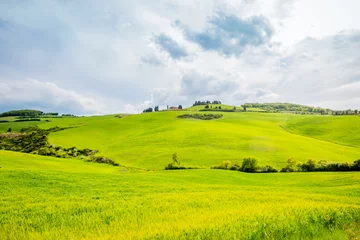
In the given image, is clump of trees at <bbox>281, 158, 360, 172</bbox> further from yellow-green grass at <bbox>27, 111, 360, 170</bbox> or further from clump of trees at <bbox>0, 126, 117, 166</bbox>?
clump of trees at <bbox>0, 126, 117, 166</bbox>

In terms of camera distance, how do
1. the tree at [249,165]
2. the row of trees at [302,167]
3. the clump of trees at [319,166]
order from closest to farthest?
the clump of trees at [319,166] < the row of trees at [302,167] < the tree at [249,165]

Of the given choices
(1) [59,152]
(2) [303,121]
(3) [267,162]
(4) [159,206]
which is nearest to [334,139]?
(2) [303,121]

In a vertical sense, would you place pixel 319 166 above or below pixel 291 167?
above

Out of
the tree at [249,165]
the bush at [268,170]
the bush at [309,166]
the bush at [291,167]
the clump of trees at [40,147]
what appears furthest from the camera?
the clump of trees at [40,147]

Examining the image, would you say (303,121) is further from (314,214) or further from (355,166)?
(314,214)

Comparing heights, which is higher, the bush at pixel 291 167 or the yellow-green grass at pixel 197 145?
the yellow-green grass at pixel 197 145

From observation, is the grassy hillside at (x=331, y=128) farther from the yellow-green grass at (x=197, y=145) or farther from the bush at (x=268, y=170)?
the bush at (x=268, y=170)

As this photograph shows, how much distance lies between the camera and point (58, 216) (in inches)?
436

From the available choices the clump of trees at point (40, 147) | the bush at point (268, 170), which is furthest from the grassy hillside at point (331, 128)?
the clump of trees at point (40, 147)

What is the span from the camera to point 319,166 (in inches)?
2549

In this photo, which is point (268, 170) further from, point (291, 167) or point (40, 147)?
point (40, 147)

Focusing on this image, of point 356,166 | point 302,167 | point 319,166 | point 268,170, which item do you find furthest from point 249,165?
point 356,166

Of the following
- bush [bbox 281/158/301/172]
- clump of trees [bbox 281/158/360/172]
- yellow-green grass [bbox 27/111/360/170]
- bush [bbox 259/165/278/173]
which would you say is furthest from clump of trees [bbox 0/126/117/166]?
→ clump of trees [bbox 281/158/360/172]

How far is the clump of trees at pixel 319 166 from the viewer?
5981 cm
